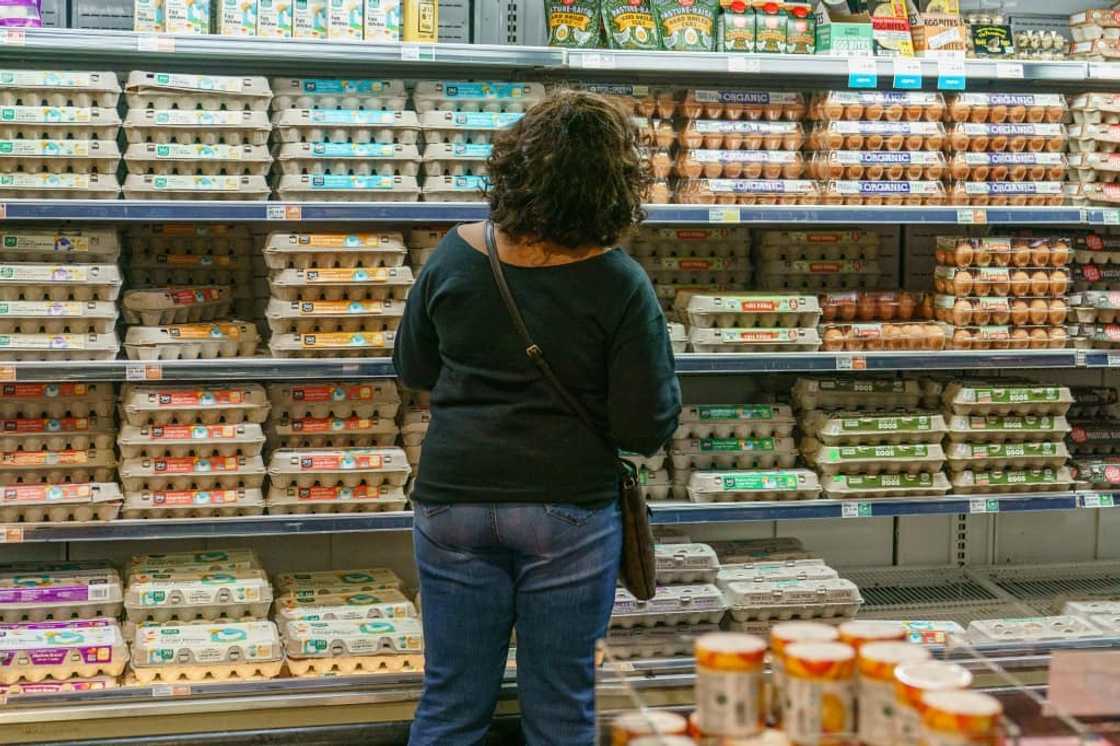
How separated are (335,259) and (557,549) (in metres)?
Result: 1.65

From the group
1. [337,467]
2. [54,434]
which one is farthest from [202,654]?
[54,434]

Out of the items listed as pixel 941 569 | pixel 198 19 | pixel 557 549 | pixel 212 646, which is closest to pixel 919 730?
pixel 557 549

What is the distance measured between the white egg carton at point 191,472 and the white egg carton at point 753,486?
141cm

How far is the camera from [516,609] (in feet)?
9.36

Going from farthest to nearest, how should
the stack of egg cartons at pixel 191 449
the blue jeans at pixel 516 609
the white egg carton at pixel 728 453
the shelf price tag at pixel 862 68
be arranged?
the white egg carton at pixel 728 453 < the shelf price tag at pixel 862 68 < the stack of egg cartons at pixel 191 449 < the blue jeans at pixel 516 609

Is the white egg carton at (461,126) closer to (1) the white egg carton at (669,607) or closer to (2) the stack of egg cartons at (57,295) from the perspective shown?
(2) the stack of egg cartons at (57,295)

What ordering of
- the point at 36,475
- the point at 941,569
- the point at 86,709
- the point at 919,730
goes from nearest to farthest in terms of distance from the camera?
the point at 919,730, the point at 86,709, the point at 36,475, the point at 941,569

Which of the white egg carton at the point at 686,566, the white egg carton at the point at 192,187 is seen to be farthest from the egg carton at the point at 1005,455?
the white egg carton at the point at 192,187

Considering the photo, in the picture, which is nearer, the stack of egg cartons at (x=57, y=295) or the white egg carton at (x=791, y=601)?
the stack of egg cartons at (x=57, y=295)

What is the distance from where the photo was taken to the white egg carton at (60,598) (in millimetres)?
3896

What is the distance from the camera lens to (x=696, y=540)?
4.88 m

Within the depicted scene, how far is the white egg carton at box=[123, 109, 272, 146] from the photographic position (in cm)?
387

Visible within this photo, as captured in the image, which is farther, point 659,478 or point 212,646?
point 659,478

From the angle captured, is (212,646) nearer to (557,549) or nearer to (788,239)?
(557,549)
